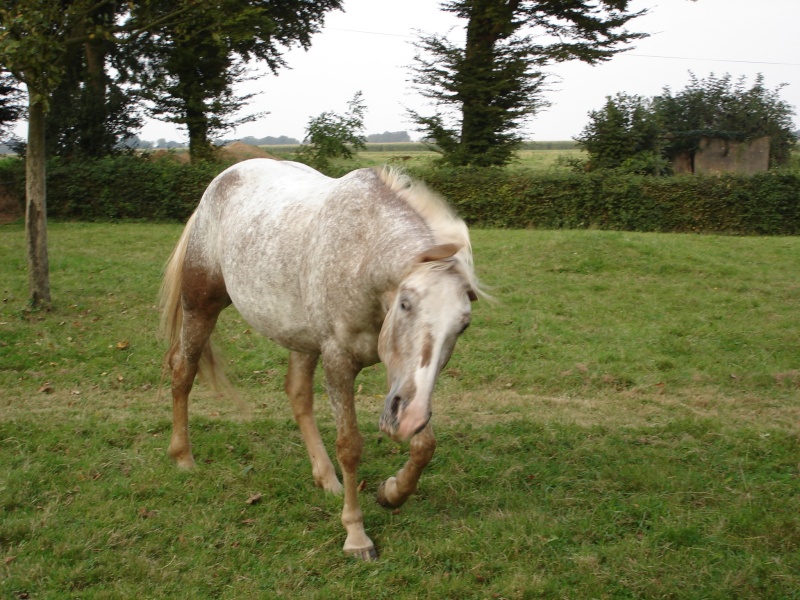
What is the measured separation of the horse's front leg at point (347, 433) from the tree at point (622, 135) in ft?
62.6

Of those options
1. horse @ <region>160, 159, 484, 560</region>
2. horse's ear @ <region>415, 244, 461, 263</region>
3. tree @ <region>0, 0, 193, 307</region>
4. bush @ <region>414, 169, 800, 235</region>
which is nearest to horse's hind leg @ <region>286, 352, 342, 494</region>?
horse @ <region>160, 159, 484, 560</region>

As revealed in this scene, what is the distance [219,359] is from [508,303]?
213 inches

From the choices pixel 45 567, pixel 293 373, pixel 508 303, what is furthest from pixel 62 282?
pixel 45 567

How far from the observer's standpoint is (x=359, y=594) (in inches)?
137

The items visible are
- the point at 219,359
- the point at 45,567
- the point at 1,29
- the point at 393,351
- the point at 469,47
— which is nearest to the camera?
the point at 393,351

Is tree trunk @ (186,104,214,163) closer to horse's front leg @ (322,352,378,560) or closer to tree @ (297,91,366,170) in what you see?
tree @ (297,91,366,170)

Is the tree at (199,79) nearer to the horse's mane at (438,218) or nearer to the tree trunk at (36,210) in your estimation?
the tree trunk at (36,210)

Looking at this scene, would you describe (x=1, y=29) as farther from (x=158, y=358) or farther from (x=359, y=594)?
(x=359, y=594)

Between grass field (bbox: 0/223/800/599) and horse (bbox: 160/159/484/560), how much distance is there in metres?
0.37

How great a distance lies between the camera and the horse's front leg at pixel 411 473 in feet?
12.7

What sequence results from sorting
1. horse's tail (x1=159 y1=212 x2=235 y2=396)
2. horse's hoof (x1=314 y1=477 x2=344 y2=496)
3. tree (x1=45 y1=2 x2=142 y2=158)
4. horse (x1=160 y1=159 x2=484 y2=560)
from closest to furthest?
horse (x1=160 y1=159 x2=484 y2=560), horse's hoof (x1=314 y1=477 x2=344 y2=496), horse's tail (x1=159 y1=212 x2=235 y2=396), tree (x1=45 y1=2 x2=142 y2=158)

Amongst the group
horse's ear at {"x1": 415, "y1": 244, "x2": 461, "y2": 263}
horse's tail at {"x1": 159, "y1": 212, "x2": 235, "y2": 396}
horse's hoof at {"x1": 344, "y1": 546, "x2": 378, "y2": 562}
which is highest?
horse's ear at {"x1": 415, "y1": 244, "x2": 461, "y2": 263}

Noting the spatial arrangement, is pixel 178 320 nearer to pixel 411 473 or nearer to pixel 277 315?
pixel 277 315

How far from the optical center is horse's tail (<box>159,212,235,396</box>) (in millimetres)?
5445
